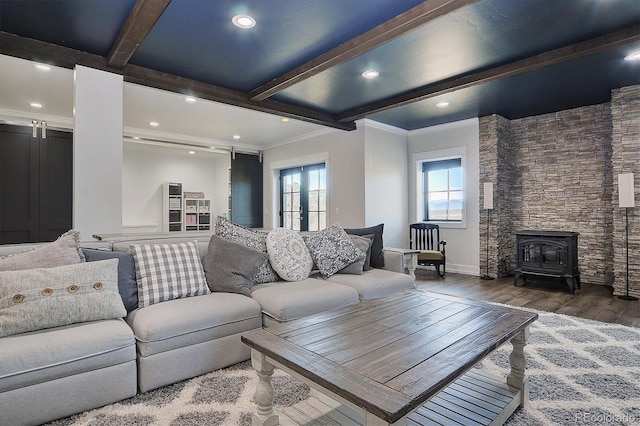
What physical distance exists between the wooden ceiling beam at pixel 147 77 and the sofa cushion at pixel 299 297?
2.68m

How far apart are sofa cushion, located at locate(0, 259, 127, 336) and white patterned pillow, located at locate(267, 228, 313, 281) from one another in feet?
3.94

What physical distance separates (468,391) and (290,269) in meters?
1.61

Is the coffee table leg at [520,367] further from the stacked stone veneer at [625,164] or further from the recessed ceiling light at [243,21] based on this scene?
the stacked stone veneer at [625,164]

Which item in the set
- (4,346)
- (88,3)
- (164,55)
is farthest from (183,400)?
(164,55)

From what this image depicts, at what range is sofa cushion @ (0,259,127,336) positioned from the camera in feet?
5.52

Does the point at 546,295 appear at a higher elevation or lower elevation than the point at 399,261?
lower

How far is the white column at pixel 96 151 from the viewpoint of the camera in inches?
125

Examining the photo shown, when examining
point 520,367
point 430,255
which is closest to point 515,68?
point 430,255

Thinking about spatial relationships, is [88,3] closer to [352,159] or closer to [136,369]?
[136,369]

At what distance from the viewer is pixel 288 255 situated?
9.69ft

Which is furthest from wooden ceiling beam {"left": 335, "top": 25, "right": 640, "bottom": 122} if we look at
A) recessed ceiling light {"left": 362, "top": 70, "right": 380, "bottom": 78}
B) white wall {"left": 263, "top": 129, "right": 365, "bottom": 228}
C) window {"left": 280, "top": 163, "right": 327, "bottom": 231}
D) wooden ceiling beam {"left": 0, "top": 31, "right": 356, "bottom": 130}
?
window {"left": 280, "top": 163, "right": 327, "bottom": 231}

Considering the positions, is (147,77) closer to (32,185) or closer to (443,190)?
(32,185)

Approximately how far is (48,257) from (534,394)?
299cm

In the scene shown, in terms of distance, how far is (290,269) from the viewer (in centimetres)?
290
